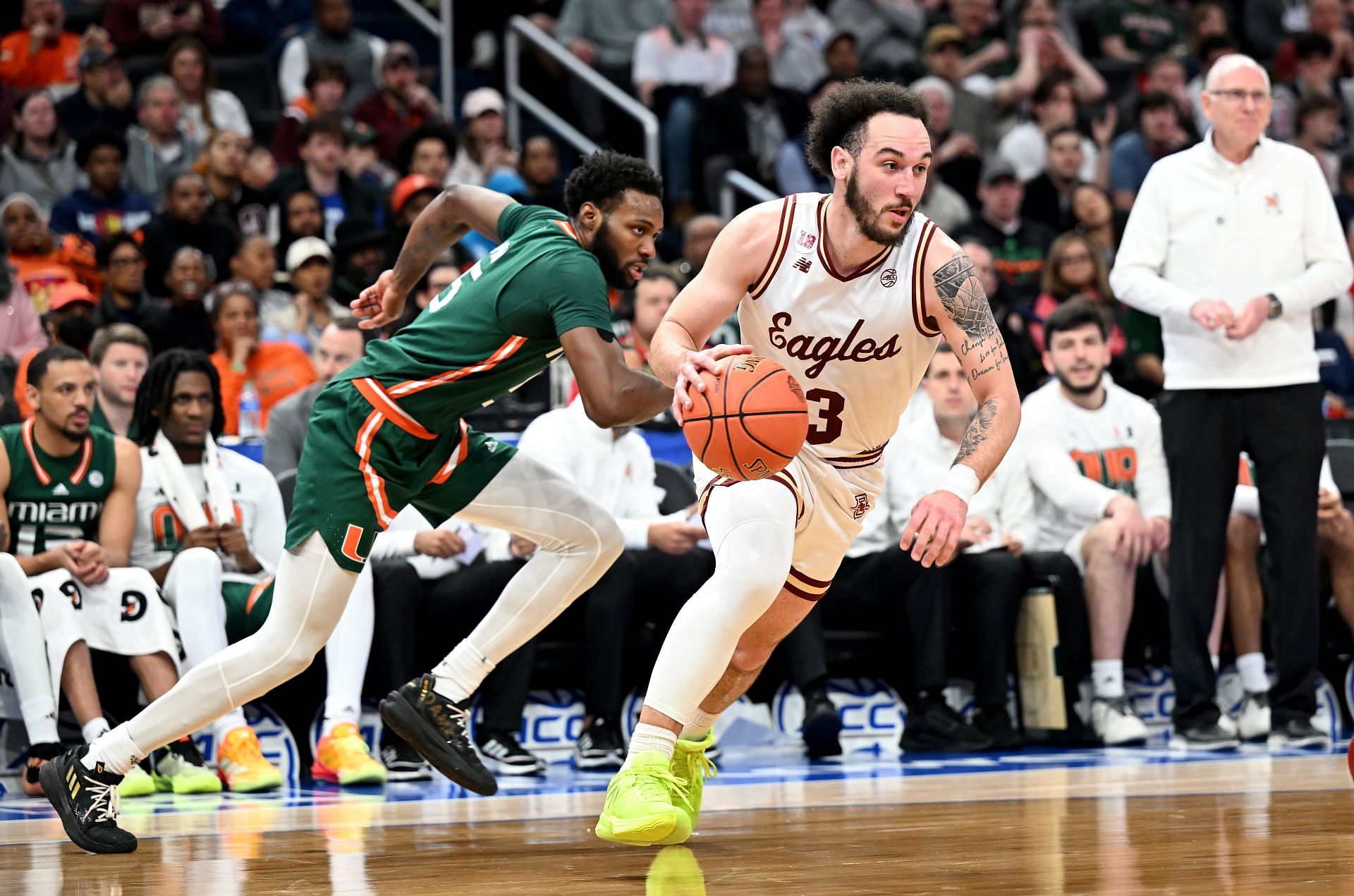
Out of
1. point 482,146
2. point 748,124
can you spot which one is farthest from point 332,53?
point 748,124

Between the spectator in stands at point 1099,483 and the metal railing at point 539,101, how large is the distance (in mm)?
4597

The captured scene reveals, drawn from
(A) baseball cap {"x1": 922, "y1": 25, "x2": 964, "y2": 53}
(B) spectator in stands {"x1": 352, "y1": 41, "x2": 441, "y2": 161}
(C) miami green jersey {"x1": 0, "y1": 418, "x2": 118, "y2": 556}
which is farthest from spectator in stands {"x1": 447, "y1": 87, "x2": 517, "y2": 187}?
(C) miami green jersey {"x1": 0, "y1": 418, "x2": 118, "y2": 556}

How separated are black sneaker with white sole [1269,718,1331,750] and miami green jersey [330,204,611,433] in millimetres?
3698

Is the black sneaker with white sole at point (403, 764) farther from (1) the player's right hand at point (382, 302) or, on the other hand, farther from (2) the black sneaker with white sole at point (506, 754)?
(1) the player's right hand at point (382, 302)

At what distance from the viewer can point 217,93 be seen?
11.2 m

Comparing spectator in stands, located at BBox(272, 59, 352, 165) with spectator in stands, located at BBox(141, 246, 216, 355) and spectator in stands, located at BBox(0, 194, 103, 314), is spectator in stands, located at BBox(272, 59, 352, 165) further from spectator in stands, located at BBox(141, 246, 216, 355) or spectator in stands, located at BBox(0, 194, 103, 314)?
spectator in stands, located at BBox(141, 246, 216, 355)

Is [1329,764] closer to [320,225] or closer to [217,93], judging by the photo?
[320,225]

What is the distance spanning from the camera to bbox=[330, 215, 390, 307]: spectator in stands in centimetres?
932

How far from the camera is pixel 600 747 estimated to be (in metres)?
6.81

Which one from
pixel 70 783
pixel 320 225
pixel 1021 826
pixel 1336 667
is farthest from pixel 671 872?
pixel 320 225

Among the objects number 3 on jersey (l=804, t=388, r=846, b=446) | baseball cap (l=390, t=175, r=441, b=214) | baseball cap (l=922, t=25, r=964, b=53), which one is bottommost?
number 3 on jersey (l=804, t=388, r=846, b=446)

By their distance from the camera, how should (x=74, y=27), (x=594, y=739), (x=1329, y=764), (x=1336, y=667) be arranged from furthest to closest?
(x=74, y=27) → (x=1336, y=667) → (x=594, y=739) → (x=1329, y=764)

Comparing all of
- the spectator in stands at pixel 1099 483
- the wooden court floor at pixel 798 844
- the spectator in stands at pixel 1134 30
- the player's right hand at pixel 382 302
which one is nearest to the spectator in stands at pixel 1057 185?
the spectator in stands at pixel 1134 30

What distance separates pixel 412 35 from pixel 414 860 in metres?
10.0
